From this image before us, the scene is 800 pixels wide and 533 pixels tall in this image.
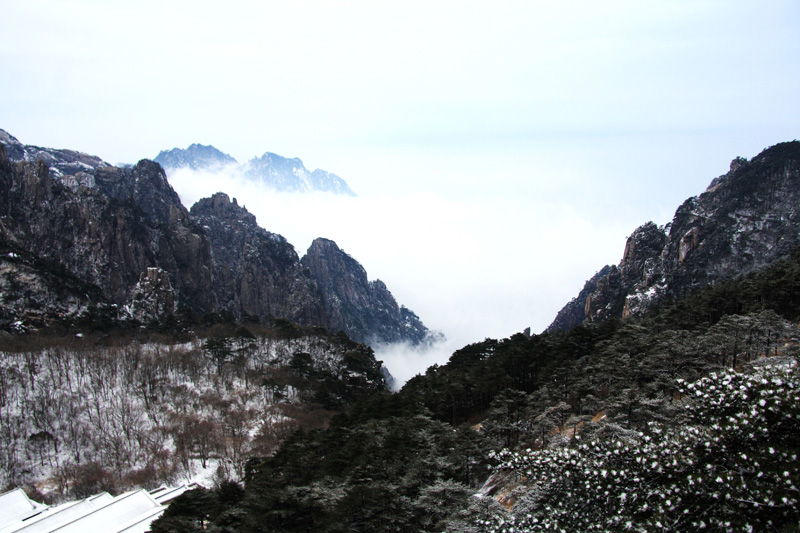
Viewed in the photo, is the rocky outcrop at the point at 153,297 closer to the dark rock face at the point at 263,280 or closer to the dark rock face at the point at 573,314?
the dark rock face at the point at 263,280

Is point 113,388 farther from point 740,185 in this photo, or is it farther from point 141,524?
point 740,185

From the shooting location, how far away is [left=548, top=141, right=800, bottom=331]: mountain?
10369 cm

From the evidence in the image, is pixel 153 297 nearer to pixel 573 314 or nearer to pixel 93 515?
pixel 93 515

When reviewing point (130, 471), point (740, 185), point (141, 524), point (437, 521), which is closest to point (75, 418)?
point (130, 471)

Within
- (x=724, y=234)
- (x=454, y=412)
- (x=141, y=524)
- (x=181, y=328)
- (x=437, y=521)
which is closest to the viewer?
(x=437, y=521)

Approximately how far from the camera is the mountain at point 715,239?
10369 cm

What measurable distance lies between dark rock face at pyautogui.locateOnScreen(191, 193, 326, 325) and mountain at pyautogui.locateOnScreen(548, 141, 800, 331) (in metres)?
104

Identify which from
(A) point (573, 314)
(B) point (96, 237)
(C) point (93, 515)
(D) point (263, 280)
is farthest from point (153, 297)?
(A) point (573, 314)

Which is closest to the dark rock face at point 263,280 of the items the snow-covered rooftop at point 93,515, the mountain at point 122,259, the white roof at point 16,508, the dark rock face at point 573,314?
the mountain at point 122,259

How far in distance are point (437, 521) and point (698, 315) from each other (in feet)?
148

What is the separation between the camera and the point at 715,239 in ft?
359

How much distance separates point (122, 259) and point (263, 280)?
50.2 metres

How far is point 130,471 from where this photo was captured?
61.2m

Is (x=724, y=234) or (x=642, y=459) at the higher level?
(x=724, y=234)
